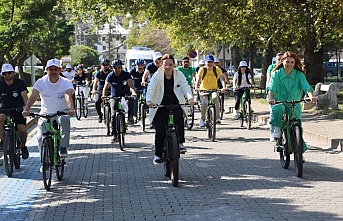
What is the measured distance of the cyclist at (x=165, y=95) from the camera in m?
9.77

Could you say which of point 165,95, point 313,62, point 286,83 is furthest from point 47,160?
point 313,62

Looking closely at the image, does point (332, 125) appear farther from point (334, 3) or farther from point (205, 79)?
point (334, 3)

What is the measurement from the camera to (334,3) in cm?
2012

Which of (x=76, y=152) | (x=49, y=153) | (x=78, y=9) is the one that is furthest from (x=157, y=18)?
(x=49, y=153)

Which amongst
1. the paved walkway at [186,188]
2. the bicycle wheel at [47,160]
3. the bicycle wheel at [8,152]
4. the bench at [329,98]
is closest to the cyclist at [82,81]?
the bench at [329,98]

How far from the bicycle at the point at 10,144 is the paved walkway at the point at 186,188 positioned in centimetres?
21

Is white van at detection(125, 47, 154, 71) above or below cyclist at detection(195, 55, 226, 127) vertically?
above

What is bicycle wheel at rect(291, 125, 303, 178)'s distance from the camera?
31.7 ft

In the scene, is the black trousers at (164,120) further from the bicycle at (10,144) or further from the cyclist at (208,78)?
the cyclist at (208,78)

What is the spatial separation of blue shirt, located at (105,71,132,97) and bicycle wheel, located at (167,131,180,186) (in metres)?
5.60

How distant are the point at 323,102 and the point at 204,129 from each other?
500 cm

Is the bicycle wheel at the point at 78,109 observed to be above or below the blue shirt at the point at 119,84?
below

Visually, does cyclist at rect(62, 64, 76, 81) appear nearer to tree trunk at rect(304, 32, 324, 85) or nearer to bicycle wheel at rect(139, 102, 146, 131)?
bicycle wheel at rect(139, 102, 146, 131)

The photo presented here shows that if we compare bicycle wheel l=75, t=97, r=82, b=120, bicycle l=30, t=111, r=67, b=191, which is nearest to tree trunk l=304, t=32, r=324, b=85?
bicycle wheel l=75, t=97, r=82, b=120
